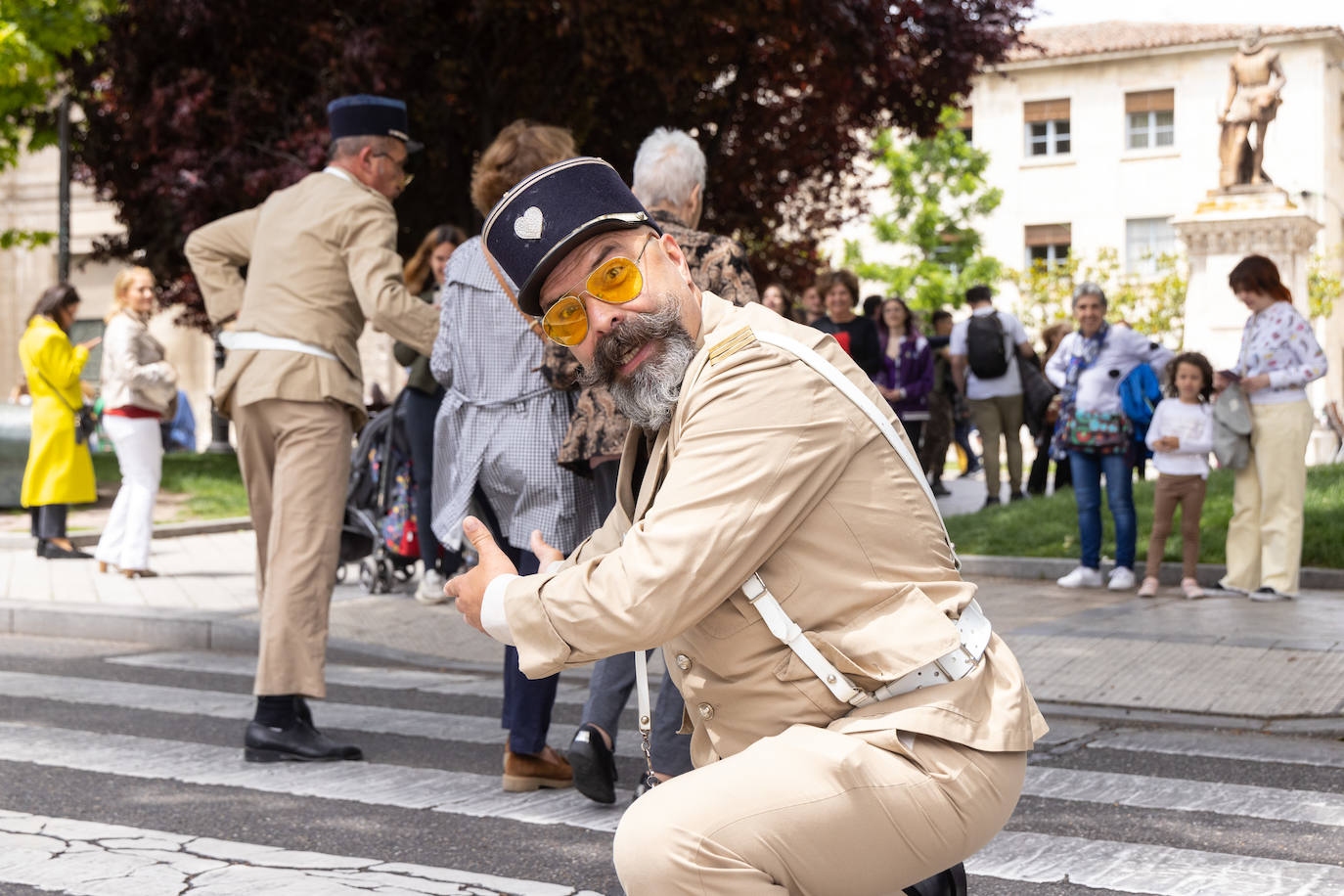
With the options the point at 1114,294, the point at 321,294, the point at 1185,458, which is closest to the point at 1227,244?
the point at 1185,458

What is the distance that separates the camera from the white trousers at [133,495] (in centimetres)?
1085

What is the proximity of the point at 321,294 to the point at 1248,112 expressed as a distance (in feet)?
53.1

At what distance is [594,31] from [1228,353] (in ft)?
26.7

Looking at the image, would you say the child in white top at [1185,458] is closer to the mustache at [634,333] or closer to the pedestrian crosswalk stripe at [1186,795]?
the pedestrian crosswalk stripe at [1186,795]

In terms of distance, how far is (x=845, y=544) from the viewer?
2365 mm

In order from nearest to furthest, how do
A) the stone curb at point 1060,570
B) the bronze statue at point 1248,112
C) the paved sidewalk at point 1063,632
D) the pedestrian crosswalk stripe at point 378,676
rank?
the paved sidewalk at point 1063,632 < the pedestrian crosswalk stripe at point 378,676 < the stone curb at point 1060,570 < the bronze statue at point 1248,112

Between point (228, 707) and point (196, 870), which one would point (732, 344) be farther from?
point (228, 707)

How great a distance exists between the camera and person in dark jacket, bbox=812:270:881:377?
1225 centimetres

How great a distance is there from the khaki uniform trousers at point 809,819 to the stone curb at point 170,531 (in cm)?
1067

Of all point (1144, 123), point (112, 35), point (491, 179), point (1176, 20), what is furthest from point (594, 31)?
point (1176, 20)

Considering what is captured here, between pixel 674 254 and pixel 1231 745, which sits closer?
pixel 674 254

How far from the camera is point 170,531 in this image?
14.2m

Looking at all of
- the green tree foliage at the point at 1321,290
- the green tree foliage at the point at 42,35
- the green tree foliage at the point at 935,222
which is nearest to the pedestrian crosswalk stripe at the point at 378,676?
the green tree foliage at the point at 42,35

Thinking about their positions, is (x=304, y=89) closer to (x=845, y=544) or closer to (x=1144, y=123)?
(x=845, y=544)
